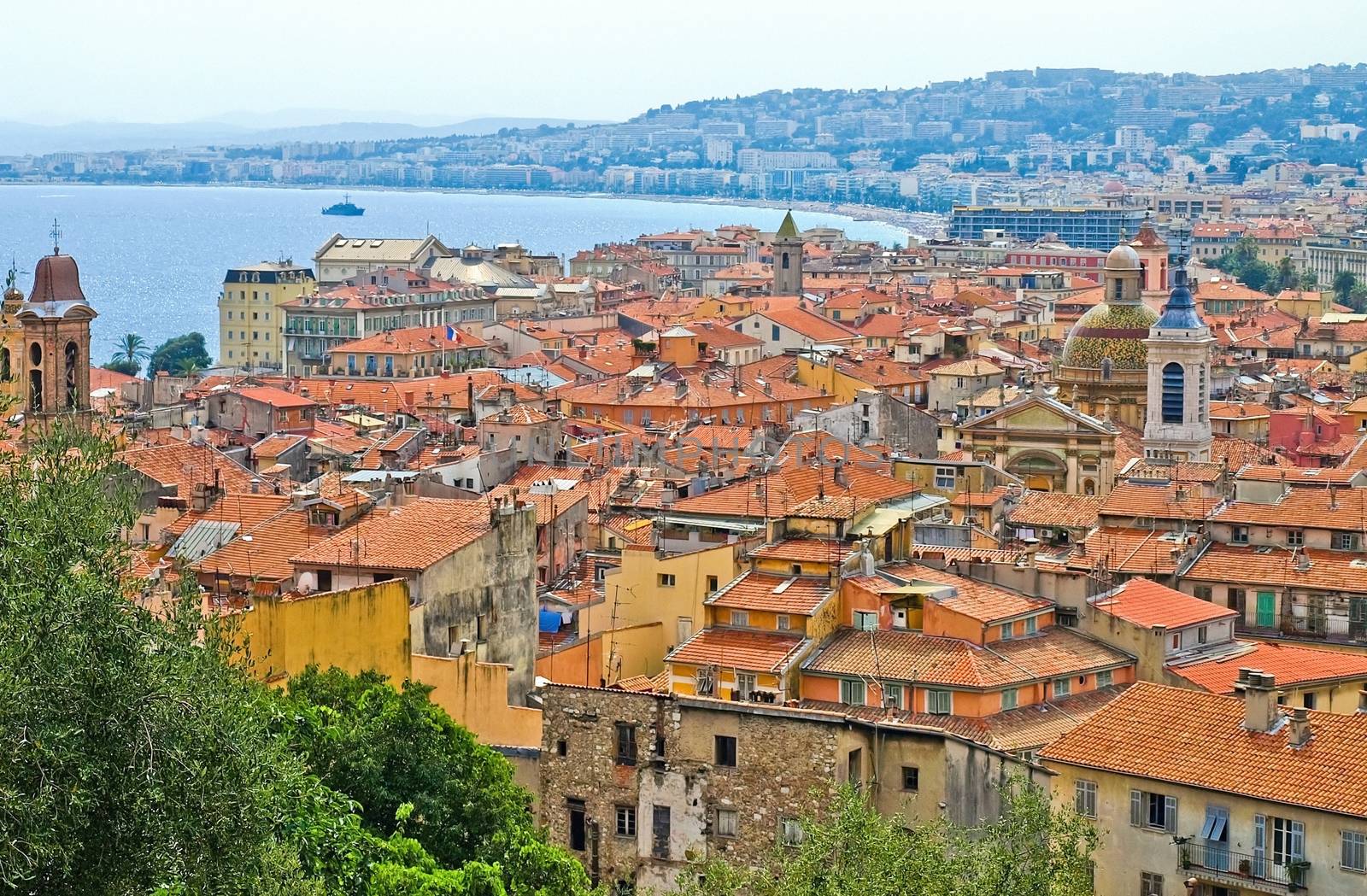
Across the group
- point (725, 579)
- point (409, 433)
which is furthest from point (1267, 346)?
point (725, 579)

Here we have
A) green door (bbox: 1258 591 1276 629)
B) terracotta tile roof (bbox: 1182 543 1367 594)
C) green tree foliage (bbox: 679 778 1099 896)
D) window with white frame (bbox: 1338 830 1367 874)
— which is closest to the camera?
green tree foliage (bbox: 679 778 1099 896)

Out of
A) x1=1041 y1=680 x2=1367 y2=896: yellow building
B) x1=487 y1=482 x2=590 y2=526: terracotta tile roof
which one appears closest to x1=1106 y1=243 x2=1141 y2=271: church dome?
x1=487 y1=482 x2=590 y2=526: terracotta tile roof

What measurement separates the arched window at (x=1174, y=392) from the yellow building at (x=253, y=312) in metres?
62.0

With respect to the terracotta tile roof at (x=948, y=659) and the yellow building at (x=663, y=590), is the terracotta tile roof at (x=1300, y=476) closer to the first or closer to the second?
the yellow building at (x=663, y=590)

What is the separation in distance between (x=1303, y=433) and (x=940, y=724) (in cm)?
4041

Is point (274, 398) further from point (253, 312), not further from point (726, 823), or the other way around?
point (253, 312)

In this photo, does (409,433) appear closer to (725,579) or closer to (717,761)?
(725,579)

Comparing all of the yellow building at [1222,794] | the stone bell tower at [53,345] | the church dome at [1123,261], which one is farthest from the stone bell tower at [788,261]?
A: the yellow building at [1222,794]

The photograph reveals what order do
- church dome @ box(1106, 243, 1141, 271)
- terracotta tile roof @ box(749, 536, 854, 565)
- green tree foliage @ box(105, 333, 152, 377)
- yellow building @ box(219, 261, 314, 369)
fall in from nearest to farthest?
terracotta tile roof @ box(749, 536, 854, 565), church dome @ box(1106, 243, 1141, 271), green tree foliage @ box(105, 333, 152, 377), yellow building @ box(219, 261, 314, 369)

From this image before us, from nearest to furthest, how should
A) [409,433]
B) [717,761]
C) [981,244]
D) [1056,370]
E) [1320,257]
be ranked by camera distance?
[717,761] → [409,433] → [1056,370] → [1320,257] → [981,244]

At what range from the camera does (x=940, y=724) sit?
26.0m

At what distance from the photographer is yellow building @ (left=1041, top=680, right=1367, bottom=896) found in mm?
22828

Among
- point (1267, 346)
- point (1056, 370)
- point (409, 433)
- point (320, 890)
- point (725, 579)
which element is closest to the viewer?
point (320, 890)

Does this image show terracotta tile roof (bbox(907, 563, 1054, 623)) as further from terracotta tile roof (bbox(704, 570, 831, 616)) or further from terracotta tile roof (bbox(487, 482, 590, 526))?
terracotta tile roof (bbox(487, 482, 590, 526))
